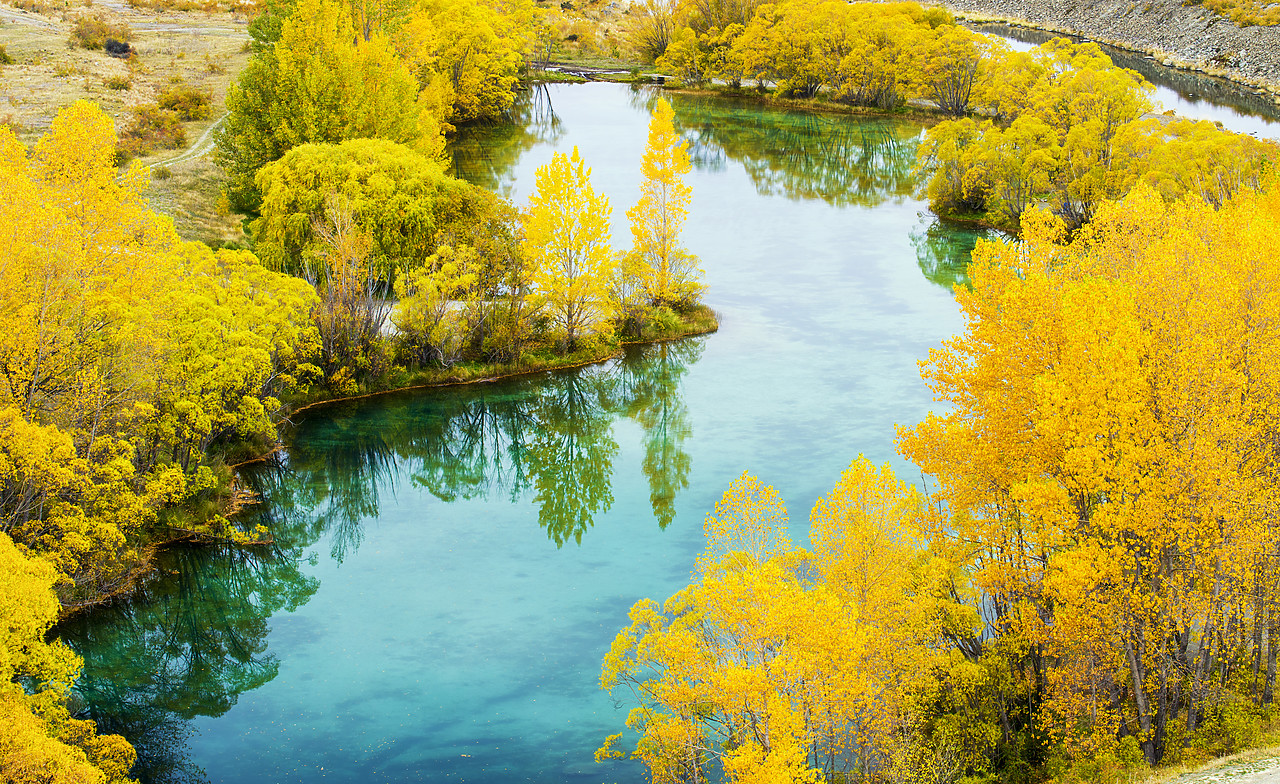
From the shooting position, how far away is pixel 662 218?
51.1m

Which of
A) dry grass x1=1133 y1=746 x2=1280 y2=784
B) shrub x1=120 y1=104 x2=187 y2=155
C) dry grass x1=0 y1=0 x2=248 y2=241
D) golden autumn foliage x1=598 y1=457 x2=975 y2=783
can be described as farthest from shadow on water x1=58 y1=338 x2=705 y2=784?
shrub x1=120 y1=104 x2=187 y2=155

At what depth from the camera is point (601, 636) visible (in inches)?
1133

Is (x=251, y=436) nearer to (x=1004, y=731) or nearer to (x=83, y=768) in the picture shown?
(x=83, y=768)

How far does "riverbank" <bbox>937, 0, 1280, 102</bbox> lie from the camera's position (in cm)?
10669

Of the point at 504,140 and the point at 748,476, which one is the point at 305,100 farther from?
the point at 748,476

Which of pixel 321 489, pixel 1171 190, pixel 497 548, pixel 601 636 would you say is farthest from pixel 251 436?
pixel 1171 190

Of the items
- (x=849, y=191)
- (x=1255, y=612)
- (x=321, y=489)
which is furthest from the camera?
(x=849, y=191)

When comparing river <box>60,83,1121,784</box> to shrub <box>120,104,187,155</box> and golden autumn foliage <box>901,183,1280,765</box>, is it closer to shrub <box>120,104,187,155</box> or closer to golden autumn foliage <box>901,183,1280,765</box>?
golden autumn foliage <box>901,183,1280,765</box>

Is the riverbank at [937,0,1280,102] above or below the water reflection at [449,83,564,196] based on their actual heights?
above

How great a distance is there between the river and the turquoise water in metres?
0.09

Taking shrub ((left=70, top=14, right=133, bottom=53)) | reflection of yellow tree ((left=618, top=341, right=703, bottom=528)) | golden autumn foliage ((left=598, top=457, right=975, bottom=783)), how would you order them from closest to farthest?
golden autumn foliage ((left=598, top=457, right=975, bottom=783))
reflection of yellow tree ((left=618, top=341, right=703, bottom=528))
shrub ((left=70, top=14, right=133, bottom=53))

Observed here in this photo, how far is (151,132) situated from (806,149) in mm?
52853

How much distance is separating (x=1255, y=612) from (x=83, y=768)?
2415cm

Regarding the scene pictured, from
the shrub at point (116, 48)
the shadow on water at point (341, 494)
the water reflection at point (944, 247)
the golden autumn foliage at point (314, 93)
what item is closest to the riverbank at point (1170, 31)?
the water reflection at point (944, 247)
